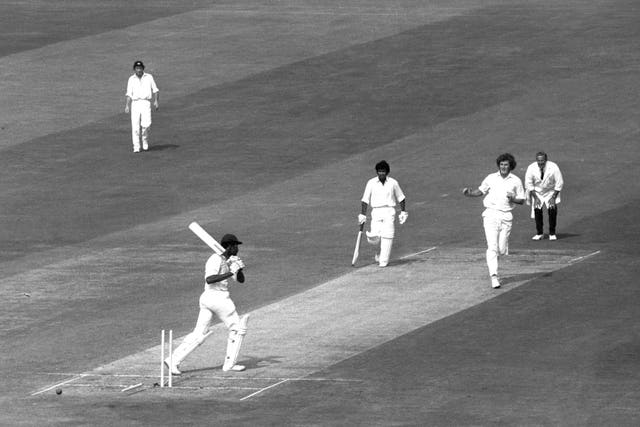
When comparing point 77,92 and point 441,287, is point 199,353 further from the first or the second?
point 77,92

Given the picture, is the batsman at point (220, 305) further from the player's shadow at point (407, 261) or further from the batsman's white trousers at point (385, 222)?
the player's shadow at point (407, 261)

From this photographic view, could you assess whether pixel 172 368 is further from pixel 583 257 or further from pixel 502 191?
pixel 583 257

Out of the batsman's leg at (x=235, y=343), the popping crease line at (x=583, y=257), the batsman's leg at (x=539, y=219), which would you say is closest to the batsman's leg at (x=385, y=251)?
the popping crease line at (x=583, y=257)

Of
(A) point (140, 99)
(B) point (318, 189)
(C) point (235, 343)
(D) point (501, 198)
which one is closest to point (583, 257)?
(D) point (501, 198)

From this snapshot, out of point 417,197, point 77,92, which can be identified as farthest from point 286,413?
point 77,92

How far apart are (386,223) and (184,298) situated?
433 cm

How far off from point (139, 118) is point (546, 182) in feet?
40.6

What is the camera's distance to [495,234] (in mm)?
26734

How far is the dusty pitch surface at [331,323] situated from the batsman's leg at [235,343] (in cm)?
15

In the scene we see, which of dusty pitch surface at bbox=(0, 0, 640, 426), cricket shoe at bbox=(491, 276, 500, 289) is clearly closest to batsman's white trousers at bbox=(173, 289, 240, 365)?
dusty pitch surface at bbox=(0, 0, 640, 426)

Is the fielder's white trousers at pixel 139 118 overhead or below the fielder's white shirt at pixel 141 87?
below

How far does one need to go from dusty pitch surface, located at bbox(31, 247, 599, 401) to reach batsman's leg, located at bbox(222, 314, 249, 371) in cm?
15

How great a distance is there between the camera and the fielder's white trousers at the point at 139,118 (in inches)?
1535

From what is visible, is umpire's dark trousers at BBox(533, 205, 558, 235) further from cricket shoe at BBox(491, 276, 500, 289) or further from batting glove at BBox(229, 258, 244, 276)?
batting glove at BBox(229, 258, 244, 276)
